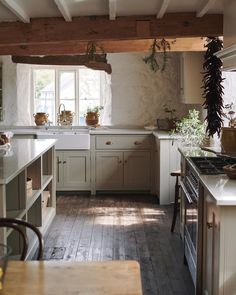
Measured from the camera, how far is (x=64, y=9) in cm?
420

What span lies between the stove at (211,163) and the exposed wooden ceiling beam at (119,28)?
4.80ft

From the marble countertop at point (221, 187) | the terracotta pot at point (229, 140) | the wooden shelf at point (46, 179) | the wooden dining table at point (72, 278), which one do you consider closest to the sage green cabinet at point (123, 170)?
the wooden shelf at point (46, 179)

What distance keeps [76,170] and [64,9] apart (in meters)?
3.28

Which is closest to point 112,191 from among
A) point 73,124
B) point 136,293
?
point 73,124

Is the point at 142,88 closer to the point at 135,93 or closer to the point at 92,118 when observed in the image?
the point at 135,93

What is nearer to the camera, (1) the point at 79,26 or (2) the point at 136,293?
(2) the point at 136,293

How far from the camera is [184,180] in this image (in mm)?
4387

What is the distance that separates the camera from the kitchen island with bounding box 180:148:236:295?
2494mm

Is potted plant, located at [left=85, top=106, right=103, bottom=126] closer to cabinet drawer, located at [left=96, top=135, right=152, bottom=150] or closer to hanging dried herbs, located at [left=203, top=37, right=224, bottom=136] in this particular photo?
cabinet drawer, located at [left=96, top=135, right=152, bottom=150]

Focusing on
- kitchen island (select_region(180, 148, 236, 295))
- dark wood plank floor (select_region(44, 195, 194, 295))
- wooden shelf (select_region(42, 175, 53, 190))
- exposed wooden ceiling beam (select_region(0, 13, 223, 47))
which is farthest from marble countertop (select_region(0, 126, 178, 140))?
kitchen island (select_region(180, 148, 236, 295))

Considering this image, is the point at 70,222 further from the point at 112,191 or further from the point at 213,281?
the point at 213,281

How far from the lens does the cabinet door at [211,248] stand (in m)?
2.62

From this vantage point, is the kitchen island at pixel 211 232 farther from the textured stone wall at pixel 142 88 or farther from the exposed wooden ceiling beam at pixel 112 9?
the textured stone wall at pixel 142 88

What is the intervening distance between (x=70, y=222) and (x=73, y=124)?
2567 millimetres
